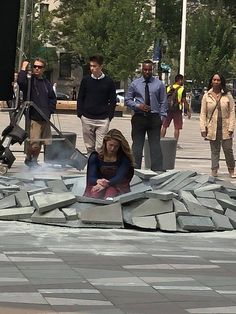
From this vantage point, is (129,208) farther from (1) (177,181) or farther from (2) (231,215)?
(1) (177,181)

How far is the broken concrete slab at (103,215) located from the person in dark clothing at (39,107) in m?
4.93

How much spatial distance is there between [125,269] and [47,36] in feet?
198

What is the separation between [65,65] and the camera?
7400cm

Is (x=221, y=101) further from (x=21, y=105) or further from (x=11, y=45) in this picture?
(x=11, y=45)

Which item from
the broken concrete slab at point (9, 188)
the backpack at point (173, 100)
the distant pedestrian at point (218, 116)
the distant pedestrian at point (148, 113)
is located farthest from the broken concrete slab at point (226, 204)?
the backpack at point (173, 100)

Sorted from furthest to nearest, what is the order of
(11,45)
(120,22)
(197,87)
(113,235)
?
(120,22) < (197,87) < (11,45) < (113,235)

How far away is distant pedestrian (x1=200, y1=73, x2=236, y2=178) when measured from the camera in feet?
42.4

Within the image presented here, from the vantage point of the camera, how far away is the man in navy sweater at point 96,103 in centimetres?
1202

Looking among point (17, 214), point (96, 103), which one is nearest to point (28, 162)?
point (96, 103)

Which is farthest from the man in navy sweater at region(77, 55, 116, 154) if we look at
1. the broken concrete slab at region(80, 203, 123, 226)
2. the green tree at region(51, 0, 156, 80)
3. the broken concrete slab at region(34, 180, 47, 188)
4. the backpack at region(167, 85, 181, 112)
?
the green tree at region(51, 0, 156, 80)

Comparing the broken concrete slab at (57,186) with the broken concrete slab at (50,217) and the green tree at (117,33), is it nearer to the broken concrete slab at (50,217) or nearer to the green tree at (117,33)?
the broken concrete slab at (50,217)

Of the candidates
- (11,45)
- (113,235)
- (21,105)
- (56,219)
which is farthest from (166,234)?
(21,105)

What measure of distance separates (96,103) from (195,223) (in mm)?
4431

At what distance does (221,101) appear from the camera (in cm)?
1298
